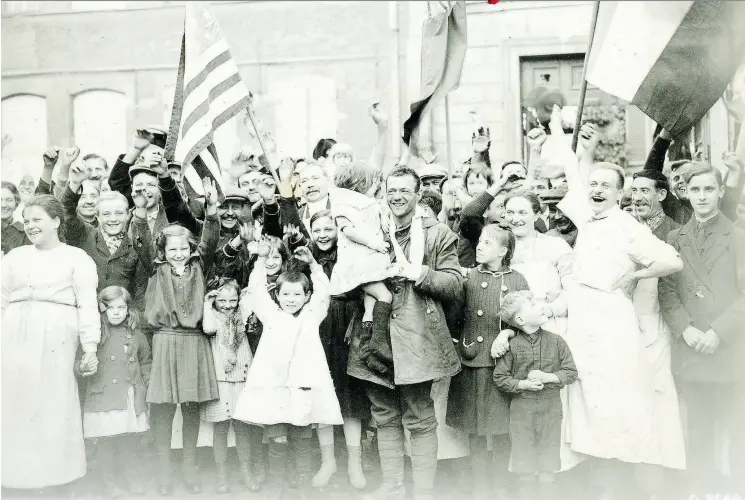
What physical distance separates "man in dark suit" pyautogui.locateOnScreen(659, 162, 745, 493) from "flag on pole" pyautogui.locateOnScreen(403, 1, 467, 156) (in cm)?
162

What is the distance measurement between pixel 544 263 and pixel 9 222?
141 inches

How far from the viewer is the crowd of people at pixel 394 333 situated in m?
4.39

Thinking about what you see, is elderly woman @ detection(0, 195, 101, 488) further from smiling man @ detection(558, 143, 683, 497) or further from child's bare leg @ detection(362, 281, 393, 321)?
smiling man @ detection(558, 143, 683, 497)

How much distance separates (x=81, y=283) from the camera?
488 centimetres

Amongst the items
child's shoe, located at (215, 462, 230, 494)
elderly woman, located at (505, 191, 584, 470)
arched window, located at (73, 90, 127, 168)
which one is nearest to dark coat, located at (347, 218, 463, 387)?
elderly woman, located at (505, 191, 584, 470)

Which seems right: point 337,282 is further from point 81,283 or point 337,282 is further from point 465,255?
point 81,283

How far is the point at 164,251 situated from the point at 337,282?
118 centimetres

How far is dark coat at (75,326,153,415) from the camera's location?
4781 mm

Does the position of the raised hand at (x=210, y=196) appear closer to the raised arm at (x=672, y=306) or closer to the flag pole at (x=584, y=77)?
the flag pole at (x=584, y=77)

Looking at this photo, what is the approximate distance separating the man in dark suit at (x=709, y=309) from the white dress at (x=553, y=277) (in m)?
0.59

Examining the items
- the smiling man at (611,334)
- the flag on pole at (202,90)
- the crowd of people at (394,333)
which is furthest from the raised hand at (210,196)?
the smiling man at (611,334)

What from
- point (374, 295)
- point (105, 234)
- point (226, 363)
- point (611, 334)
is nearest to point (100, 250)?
point (105, 234)

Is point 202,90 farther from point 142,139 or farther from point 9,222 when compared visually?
point 9,222

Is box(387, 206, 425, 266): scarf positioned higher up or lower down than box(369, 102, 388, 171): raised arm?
lower down
